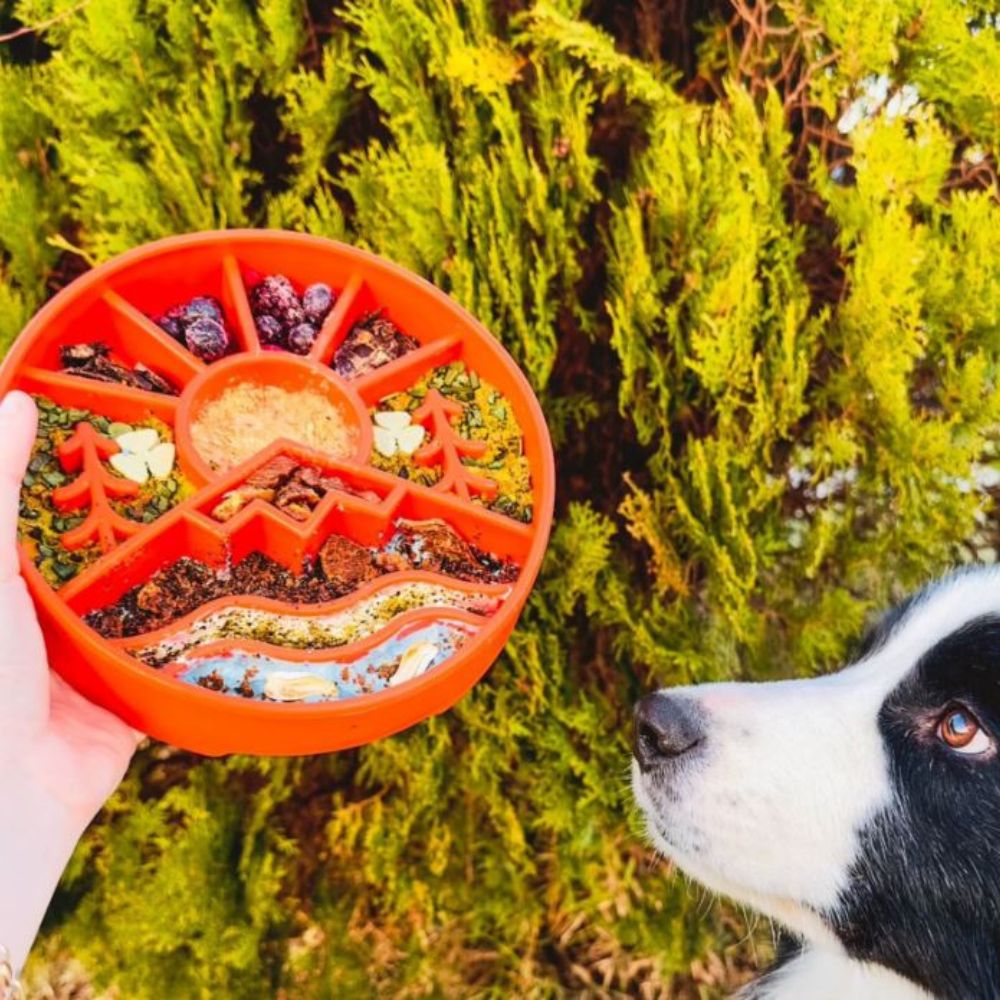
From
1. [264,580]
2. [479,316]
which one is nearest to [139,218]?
[479,316]

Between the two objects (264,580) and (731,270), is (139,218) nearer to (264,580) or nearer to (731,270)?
(264,580)

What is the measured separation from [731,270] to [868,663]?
74cm

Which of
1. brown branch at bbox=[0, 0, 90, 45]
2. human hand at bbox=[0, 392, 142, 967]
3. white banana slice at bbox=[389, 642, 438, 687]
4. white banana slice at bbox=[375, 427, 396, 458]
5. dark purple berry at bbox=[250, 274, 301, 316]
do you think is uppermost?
brown branch at bbox=[0, 0, 90, 45]

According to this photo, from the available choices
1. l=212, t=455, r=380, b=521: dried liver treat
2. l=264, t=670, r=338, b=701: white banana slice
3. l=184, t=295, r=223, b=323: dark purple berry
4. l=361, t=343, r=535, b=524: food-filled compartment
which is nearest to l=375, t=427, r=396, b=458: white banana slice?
l=361, t=343, r=535, b=524: food-filled compartment

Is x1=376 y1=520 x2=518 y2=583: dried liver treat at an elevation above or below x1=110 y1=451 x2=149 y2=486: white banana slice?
above

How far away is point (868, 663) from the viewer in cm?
171

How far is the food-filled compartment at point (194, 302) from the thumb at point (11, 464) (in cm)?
41

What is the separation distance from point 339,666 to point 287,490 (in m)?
0.31

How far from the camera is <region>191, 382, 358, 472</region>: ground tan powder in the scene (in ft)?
5.87

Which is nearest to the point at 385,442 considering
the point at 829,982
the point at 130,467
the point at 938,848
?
the point at 130,467

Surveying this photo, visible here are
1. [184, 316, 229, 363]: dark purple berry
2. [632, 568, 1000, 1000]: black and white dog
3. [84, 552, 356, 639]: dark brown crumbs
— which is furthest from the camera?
[184, 316, 229, 363]: dark purple berry

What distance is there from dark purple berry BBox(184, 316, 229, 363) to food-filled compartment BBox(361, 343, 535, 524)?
25 centimetres

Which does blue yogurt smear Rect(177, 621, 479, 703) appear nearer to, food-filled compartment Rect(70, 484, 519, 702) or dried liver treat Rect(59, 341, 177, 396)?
food-filled compartment Rect(70, 484, 519, 702)

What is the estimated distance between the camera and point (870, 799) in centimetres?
156
